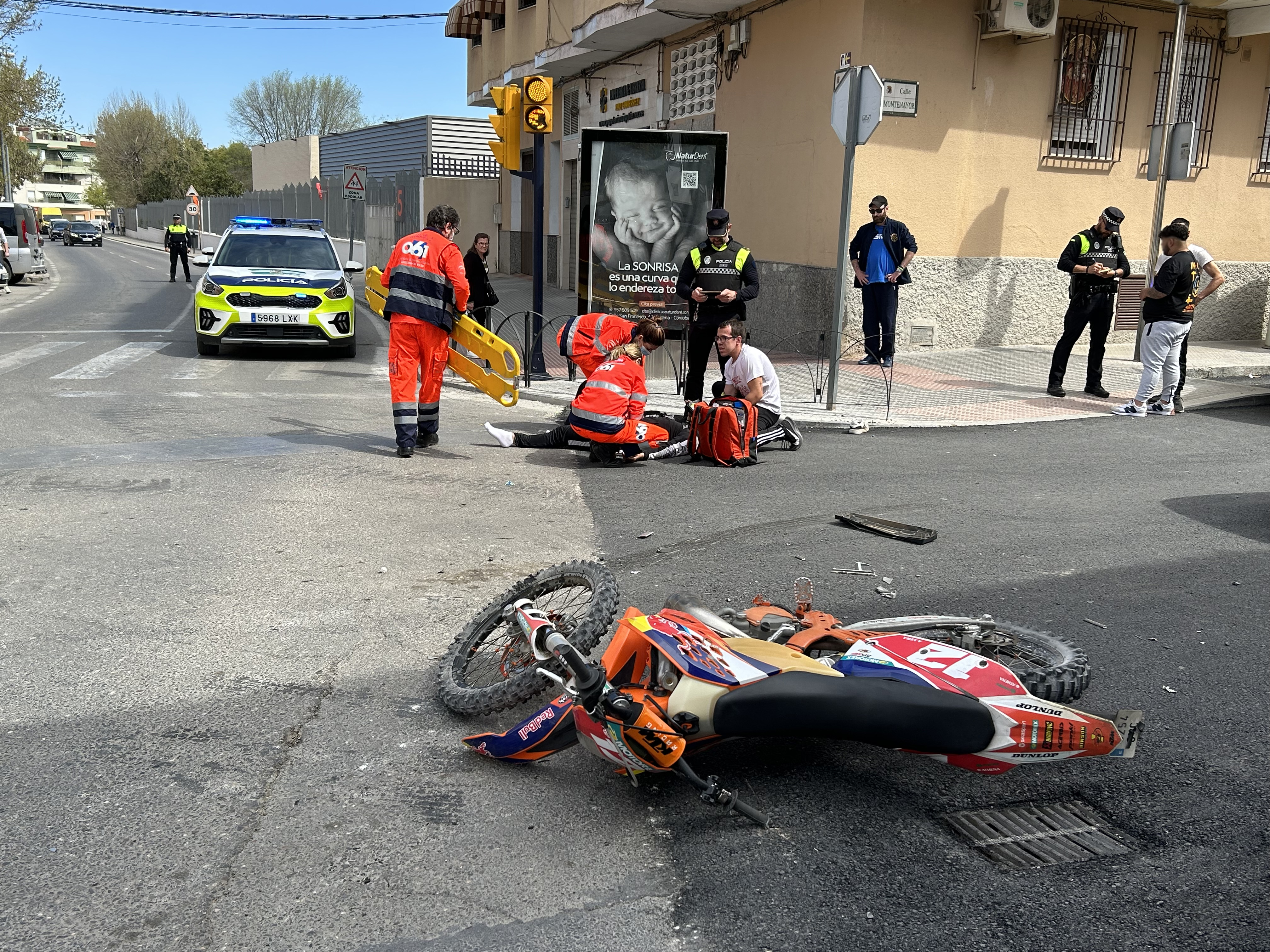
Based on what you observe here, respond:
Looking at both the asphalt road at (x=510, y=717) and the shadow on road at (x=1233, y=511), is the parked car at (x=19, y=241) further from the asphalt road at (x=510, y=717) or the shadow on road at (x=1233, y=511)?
the shadow on road at (x=1233, y=511)

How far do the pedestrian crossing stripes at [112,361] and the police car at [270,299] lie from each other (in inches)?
34.9

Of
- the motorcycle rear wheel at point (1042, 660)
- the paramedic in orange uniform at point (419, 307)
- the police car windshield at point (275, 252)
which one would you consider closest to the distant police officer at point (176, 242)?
the police car windshield at point (275, 252)

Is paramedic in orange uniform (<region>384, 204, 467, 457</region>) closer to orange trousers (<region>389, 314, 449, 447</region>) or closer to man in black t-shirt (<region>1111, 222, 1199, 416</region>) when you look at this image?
orange trousers (<region>389, 314, 449, 447</region>)

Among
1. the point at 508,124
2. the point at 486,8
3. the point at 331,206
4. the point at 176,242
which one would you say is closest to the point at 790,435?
the point at 508,124

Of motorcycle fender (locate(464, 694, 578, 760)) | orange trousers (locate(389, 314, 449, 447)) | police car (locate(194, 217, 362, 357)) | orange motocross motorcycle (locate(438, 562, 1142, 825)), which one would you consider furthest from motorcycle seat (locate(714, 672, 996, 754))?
police car (locate(194, 217, 362, 357))

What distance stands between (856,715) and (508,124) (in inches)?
390

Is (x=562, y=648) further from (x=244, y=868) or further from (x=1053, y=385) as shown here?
(x=1053, y=385)

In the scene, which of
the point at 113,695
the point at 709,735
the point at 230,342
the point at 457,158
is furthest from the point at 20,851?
the point at 457,158

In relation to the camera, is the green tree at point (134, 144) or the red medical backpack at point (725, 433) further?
the green tree at point (134, 144)

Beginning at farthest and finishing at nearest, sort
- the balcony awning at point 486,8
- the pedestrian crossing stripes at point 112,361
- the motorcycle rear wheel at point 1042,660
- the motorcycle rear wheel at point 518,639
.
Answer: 1. the balcony awning at point 486,8
2. the pedestrian crossing stripes at point 112,361
3. the motorcycle rear wheel at point 518,639
4. the motorcycle rear wheel at point 1042,660

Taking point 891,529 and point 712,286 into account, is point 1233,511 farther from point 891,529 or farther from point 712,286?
point 712,286

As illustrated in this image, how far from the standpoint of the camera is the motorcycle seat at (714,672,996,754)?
3.07 m

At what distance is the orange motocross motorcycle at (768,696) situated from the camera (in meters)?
3.08

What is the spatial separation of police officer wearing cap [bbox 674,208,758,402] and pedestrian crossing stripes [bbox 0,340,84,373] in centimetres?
787
